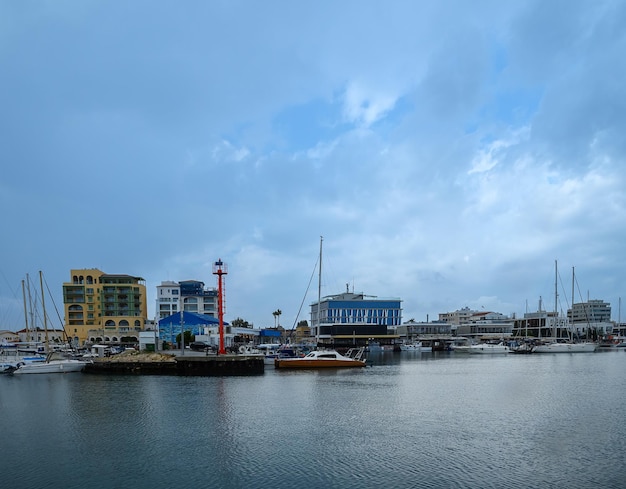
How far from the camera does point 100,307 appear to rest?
114250 mm

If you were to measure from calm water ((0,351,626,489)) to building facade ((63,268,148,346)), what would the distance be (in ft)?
236

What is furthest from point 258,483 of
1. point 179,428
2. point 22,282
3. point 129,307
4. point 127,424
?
point 129,307

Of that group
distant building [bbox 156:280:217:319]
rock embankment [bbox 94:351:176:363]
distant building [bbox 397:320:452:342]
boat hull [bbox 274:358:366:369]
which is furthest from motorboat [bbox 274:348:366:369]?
distant building [bbox 397:320:452:342]

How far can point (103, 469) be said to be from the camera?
811 inches

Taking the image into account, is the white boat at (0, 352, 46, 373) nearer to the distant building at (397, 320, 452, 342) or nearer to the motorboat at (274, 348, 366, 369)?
the motorboat at (274, 348, 366, 369)

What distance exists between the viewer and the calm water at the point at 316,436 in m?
19.3

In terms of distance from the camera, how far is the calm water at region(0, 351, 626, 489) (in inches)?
761

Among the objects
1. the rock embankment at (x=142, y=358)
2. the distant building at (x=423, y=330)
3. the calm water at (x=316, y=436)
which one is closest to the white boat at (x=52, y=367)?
the rock embankment at (x=142, y=358)

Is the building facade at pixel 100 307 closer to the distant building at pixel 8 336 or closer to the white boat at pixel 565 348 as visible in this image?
the distant building at pixel 8 336

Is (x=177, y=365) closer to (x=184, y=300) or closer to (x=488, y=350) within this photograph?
(x=184, y=300)

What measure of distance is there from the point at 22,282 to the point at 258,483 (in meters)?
71.1

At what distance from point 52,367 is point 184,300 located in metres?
58.3

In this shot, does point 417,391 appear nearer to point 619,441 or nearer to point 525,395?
point 525,395

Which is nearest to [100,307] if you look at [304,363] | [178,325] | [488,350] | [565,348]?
[178,325]
